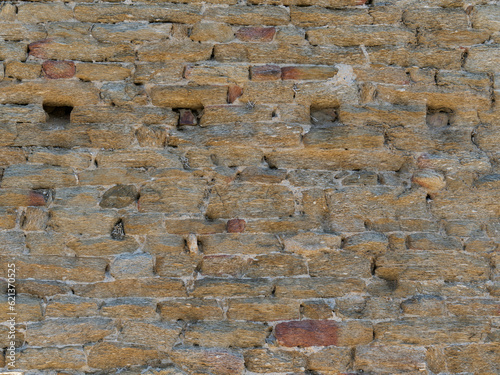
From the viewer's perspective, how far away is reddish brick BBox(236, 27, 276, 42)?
2.40 metres

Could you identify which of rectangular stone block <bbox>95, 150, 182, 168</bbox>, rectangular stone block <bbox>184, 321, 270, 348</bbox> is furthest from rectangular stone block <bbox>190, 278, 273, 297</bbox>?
rectangular stone block <bbox>95, 150, 182, 168</bbox>

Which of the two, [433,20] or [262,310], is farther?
[433,20]

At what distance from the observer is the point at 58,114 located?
2418mm

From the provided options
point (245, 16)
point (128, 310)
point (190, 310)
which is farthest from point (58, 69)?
point (190, 310)

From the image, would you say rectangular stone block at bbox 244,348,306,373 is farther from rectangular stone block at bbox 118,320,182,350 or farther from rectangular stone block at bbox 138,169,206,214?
rectangular stone block at bbox 138,169,206,214

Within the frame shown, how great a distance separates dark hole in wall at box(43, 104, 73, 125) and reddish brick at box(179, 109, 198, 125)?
53 centimetres

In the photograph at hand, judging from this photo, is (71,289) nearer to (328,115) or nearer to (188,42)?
(188,42)

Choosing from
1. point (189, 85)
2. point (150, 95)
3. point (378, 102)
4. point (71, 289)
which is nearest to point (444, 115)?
point (378, 102)

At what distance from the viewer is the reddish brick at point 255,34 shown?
2.40 metres

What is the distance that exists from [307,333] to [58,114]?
153cm

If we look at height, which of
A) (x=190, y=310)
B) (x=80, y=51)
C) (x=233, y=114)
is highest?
(x=80, y=51)

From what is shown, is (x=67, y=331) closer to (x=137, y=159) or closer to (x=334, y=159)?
(x=137, y=159)

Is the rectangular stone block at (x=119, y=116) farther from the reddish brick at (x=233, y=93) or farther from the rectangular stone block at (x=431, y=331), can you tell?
the rectangular stone block at (x=431, y=331)

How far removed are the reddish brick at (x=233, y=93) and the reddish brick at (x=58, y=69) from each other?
28.5 inches
